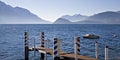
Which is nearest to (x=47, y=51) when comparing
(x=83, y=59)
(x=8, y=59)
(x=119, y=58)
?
(x=83, y=59)

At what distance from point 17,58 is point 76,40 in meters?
15.4

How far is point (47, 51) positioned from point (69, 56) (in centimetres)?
374

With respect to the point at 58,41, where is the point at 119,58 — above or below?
below

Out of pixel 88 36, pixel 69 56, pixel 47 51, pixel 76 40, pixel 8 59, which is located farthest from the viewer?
pixel 88 36

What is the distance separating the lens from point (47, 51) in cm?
2425

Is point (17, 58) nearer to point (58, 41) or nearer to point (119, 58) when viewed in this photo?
point (58, 41)

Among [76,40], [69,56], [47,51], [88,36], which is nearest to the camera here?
[76,40]

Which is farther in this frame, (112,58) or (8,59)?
(8,59)

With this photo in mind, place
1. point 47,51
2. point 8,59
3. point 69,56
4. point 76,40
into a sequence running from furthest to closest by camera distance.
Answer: point 8,59 < point 47,51 < point 69,56 < point 76,40

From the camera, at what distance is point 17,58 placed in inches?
1310

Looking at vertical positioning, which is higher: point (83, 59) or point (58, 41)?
point (58, 41)

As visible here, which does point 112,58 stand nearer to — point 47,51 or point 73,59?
point 73,59

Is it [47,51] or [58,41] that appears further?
[47,51]

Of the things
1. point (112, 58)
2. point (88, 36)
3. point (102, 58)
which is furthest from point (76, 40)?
point (88, 36)
